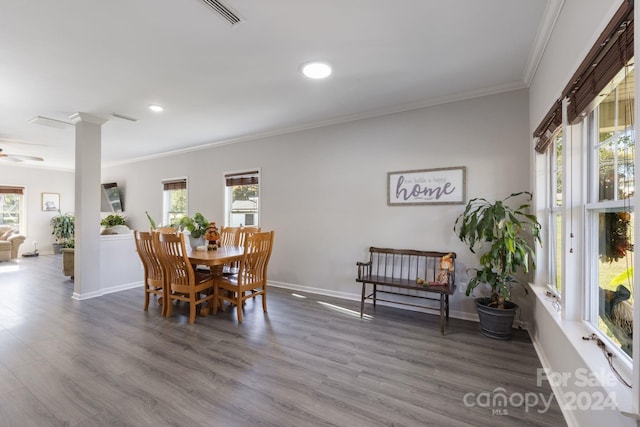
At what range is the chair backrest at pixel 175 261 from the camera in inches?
118

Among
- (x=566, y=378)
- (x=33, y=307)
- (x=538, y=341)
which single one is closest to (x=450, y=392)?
(x=566, y=378)

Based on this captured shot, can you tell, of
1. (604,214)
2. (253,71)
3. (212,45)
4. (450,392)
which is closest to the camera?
(604,214)

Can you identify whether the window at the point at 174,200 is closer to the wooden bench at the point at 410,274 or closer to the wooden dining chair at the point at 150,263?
the wooden dining chair at the point at 150,263

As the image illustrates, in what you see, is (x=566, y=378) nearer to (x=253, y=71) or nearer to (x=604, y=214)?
(x=604, y=214)

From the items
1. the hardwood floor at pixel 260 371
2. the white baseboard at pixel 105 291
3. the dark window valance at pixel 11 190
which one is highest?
the dark window valance at pixel 11 190

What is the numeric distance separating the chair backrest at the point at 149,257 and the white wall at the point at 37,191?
709 cm

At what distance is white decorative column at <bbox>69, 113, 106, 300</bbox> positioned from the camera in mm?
3938

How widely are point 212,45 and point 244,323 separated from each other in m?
2.70

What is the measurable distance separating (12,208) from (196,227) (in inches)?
299

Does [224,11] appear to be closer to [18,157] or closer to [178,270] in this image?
[178,270]

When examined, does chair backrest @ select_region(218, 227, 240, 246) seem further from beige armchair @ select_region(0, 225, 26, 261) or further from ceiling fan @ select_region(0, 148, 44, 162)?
beige armchair @ select_region(0, 225, 26, 261)

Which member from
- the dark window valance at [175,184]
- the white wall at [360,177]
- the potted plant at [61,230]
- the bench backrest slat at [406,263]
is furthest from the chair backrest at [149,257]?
the potted plant at [61,230]

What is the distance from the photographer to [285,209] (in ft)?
15.3

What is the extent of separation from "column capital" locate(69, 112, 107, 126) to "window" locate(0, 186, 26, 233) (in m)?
5.64
